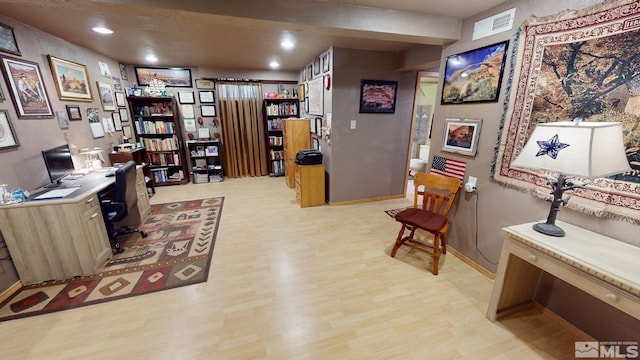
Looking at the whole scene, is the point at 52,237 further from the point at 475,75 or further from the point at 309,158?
the point at 475,75

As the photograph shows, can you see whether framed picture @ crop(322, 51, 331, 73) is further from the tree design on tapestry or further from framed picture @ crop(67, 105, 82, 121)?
framed picture @ crop(67, 105, 82, 121)

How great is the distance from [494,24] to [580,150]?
4.46ft

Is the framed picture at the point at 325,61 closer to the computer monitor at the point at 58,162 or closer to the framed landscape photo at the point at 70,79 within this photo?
the framed landscape photo at the point at 70,79

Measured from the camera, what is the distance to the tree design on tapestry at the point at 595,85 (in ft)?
4.20

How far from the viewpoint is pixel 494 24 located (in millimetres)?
1920

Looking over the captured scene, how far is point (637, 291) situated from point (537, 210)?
0.81 m

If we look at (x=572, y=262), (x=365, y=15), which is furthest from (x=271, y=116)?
(x=572, y=262)

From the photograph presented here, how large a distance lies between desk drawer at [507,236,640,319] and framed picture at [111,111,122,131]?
5384 mm

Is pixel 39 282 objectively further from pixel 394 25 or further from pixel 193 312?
pixel 394 25

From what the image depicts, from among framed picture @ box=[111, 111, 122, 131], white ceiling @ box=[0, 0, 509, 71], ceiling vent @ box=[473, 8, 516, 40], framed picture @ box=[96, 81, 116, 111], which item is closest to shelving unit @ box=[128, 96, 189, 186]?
framed picture @ box=[111, 111, 122, 131]

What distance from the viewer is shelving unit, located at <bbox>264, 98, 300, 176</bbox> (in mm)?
5255

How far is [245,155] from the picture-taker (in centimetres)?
548

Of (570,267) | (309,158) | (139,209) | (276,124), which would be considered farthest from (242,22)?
(276,124)

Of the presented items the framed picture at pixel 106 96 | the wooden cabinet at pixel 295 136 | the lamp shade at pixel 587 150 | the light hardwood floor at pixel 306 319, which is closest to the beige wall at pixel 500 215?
the light hardwood floor at pixel 306 319
